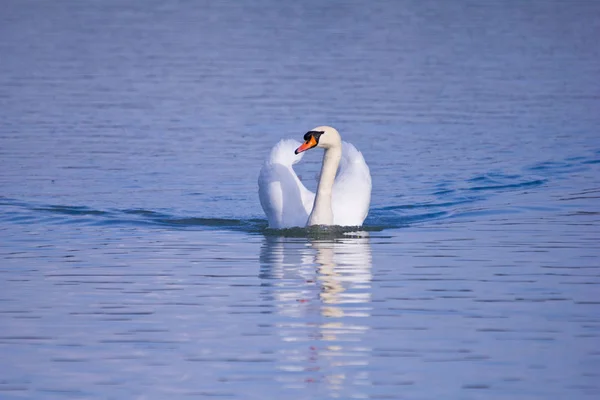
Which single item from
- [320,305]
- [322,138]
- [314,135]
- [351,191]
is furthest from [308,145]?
[320,305]

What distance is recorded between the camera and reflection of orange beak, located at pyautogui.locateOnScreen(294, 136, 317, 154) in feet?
54.4

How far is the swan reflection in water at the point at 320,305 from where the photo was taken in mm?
10500

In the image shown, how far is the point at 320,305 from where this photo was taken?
1265 centimetres

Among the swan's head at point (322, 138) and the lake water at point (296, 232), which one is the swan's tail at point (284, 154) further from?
the lake water at point (296, 232)

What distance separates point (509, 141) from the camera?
24297 mm

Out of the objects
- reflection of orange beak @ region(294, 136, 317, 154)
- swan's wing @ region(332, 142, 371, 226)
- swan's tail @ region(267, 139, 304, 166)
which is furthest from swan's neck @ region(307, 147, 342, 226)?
swan's tail @ region(267, 139, 304, 166)

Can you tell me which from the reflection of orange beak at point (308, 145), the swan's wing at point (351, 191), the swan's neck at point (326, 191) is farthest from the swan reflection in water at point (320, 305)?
the reflection of orange beak at point (308, 145)

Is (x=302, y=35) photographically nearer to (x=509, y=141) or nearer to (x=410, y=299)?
(x=509, y=141)

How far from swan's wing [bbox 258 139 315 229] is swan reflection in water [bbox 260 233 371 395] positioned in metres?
0.39

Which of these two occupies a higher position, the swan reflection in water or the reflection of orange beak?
the reflection of orange beak

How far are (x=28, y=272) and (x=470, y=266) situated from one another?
4409mm

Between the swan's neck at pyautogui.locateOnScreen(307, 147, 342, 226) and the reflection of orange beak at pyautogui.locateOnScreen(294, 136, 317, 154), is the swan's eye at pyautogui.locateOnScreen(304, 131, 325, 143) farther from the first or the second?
the swan's neck at pyautogui.locateOnScreen(307, 147, 342, 226)

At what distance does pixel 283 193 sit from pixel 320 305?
456 centimetres

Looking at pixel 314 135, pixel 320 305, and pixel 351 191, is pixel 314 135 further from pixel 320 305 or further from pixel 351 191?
pixel 320 305
